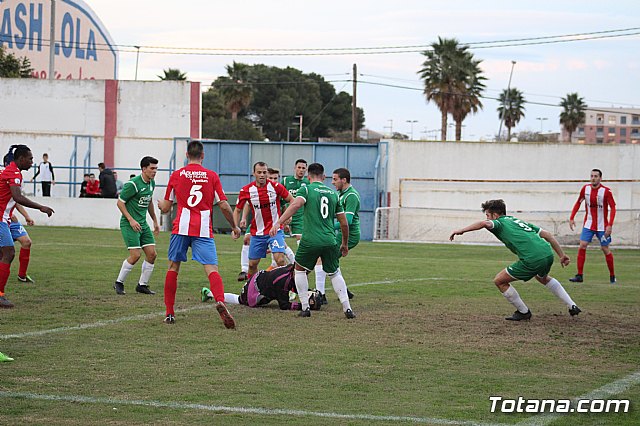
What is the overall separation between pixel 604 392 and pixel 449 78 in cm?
5498

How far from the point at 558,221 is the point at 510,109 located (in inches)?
2351

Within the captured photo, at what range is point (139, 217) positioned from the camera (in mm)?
14000

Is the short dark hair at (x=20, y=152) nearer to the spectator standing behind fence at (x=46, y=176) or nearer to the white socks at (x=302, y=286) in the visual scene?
the white socks at (x=302, y=286)

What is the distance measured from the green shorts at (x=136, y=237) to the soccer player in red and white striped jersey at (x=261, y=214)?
5.14 ft

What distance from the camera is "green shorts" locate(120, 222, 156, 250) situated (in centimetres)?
1395

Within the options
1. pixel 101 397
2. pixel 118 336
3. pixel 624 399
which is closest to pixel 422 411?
pixel 624 399

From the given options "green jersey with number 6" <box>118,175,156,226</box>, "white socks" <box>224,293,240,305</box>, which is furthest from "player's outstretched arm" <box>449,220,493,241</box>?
"green jersey with number 6" <box>118,175,156,226</box>

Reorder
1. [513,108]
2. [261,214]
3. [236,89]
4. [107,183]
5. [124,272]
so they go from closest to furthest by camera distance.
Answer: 1. [124,272]
2. [261,214]
3. [107,183]
4. [236,89]
5. [513,108]

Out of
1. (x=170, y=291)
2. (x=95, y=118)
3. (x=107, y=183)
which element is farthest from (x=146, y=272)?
(x=95, y=118)

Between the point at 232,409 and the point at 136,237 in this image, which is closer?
the point at 232,409

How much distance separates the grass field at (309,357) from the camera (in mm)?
6855

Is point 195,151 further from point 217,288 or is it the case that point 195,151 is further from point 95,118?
point 95,118

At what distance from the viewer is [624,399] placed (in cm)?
738

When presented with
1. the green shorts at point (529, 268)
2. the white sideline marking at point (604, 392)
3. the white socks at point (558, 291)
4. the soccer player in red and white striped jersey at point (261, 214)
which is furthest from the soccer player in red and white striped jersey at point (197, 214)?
the white sideline marking at point (604, 392)
